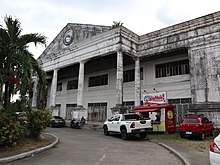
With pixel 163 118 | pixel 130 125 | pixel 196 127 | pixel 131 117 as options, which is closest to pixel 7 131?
pixel 130 125

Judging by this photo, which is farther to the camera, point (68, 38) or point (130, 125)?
point (68, 38)

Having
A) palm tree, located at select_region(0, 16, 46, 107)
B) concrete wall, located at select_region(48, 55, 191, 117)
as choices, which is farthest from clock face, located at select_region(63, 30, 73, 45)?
palm tree, located at select_region(0, 16, 46, 107)

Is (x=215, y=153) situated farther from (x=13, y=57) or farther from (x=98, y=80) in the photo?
(x=98, y=80)

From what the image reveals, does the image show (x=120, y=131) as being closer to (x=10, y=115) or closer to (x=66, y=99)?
(x=10, y=115)

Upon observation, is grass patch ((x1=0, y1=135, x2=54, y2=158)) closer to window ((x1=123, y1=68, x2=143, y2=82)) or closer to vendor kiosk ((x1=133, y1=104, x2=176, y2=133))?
vendor kiosk ((x1=133, y1=104, x2=176, y2=133))

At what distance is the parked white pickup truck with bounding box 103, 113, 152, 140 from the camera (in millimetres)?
12492

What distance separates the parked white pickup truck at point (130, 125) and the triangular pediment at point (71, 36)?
39.7 feet

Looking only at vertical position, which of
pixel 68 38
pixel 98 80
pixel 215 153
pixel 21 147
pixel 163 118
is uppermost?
pixel 68 38

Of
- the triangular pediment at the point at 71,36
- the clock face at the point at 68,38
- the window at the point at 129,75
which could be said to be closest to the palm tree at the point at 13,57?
the triangular pediment at the point at 71,36

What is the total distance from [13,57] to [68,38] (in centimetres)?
1643

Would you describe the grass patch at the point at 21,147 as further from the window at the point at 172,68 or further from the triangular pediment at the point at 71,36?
the triangular pediment at the point at 71,36

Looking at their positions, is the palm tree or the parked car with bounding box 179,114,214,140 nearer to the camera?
the palm tree

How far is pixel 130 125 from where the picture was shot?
12.5 meters

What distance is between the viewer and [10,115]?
27.3 ft
